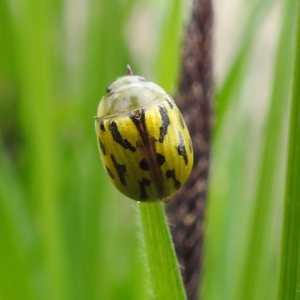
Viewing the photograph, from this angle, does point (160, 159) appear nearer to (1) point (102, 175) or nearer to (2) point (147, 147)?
(2) point (147, 147)

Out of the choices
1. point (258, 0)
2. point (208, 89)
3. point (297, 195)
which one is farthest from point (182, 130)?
point (258, 0)

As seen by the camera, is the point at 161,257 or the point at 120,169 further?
the point at 120,169

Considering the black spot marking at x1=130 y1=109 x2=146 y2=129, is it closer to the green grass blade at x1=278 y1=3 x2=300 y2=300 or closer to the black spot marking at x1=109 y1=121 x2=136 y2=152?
the black spot marking at x1=109 y1=121 x2=136 y2=152

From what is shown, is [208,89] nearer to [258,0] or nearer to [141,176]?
[141,176]

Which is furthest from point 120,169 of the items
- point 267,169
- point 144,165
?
point 267,169

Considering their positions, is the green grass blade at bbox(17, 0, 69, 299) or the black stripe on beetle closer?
the black stripe on beetle

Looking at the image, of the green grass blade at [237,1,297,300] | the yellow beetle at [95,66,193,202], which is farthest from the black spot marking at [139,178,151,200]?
the green grass blade at [237,1,297,300]
